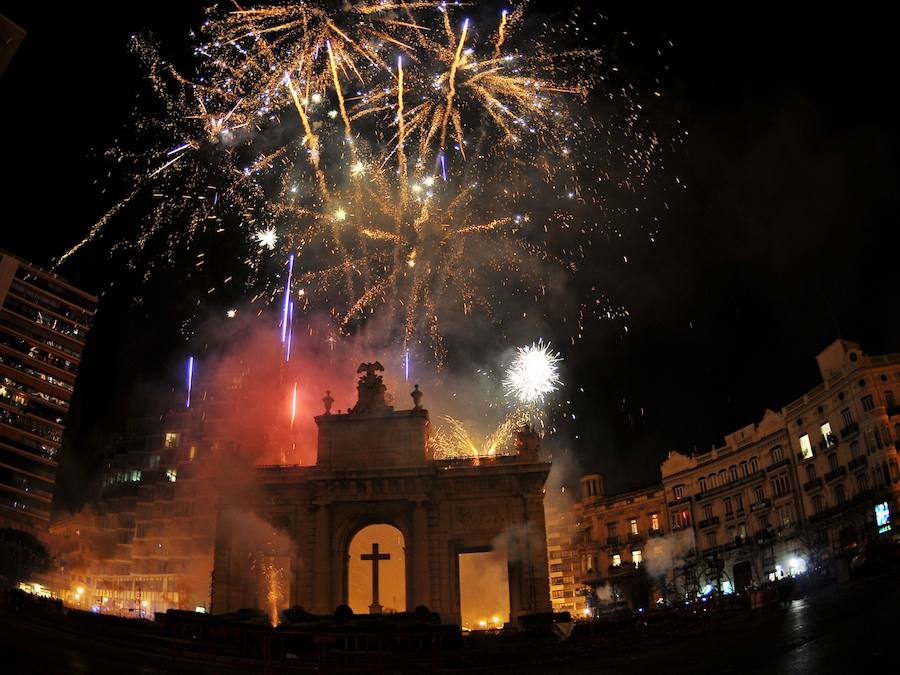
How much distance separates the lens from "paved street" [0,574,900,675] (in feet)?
50.7

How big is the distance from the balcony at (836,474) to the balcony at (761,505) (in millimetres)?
5955

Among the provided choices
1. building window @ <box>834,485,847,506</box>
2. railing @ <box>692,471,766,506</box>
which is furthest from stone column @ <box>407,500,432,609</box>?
railing @ <box>692,471,766,506</box>

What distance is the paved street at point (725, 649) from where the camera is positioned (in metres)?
15.4

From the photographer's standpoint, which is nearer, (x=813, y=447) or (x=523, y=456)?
(x=523, y=456)

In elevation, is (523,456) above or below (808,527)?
above

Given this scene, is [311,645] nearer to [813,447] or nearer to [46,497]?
[813,447]

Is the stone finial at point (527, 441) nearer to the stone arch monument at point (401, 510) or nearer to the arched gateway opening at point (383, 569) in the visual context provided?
the stone arch monument at point (401, 510)

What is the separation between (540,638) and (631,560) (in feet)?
126

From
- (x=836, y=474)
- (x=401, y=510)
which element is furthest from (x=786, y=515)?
(x=401, y=510)

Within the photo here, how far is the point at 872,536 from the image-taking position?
141 ft

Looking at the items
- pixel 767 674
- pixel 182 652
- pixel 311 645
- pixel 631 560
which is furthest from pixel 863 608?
pixel 631 560

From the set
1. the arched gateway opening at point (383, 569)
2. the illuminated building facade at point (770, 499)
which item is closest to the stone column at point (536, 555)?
the illuminated building facade at point (770, 499)

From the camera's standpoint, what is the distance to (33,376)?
83.3m

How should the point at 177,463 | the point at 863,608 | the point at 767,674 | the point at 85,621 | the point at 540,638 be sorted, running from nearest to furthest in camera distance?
the point at 767,674 < the point at 863,608 < the point at 85,621 < the point at 540,638 < the point at 177,463
